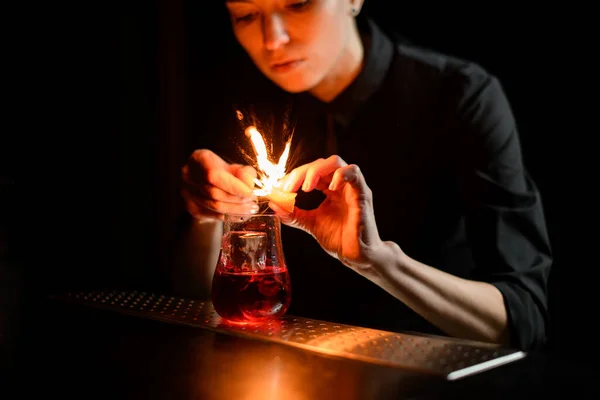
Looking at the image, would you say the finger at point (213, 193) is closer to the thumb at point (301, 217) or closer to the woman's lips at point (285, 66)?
the thumb at point (301, 217)

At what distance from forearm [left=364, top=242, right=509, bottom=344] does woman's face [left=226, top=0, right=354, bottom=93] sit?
773mm

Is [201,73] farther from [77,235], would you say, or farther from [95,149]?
[77,235]

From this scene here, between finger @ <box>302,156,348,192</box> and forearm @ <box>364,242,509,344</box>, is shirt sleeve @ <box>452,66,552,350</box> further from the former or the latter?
A: finger @ <box>302,156,348,192</box>

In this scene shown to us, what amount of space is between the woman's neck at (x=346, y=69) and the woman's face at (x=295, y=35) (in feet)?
0.06

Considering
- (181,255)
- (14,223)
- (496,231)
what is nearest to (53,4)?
(14,223)

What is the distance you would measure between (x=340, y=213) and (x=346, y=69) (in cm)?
73

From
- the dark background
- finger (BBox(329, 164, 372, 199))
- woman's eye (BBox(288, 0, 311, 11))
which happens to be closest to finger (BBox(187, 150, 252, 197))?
finger (BBox(329, 164, 372, 199))

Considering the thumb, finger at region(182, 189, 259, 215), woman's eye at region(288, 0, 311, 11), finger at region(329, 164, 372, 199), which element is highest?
woman's eye at region(288, 0, 311, 11)

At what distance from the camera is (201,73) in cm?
305

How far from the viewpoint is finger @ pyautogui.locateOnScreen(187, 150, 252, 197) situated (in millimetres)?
1824

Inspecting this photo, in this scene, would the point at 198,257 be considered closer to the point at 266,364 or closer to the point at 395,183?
the point at 395,183

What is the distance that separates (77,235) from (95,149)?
0.46 meters

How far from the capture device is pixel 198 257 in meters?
2.29

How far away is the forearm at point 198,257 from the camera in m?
2.29
